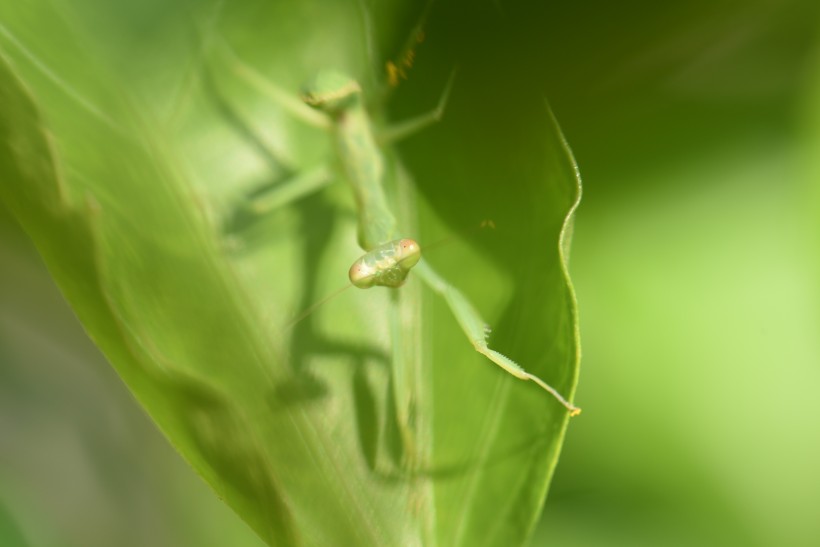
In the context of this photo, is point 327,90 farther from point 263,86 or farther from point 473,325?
point 473,325

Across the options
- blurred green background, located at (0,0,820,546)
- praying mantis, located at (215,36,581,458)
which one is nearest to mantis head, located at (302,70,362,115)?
→ praying mantis, located at (215,36,581,458)

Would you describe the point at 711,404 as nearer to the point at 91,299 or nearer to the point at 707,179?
the point at 707,179

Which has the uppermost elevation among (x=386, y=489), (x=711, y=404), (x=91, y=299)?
(x=91, y=299)

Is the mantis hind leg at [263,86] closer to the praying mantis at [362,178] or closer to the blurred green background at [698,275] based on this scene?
the praying mantis at [362,178]

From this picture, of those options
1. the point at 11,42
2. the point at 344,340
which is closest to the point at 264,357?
the point at 344,340

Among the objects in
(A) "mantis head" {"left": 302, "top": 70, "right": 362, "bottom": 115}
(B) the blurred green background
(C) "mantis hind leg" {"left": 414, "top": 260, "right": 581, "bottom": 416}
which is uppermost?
(A) "mantis head" {"left": 302, "top": 70, "right": 362, "bottom": 115}

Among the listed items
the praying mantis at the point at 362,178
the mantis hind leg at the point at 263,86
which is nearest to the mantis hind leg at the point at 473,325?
the praying mantis at the point at 362,178

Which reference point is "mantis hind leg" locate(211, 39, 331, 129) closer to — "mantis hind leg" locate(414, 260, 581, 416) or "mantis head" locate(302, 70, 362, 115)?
"mantis head" locate(302, 70, 362, 115)
